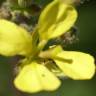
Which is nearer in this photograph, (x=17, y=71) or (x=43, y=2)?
(x=17, y=71)

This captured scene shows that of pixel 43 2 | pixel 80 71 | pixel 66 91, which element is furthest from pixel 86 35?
pixel 80 71

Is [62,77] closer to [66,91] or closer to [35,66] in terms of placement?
[35,66]

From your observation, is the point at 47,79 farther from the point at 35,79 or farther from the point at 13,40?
the point at 13,40

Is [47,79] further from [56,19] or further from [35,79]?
[56,19]

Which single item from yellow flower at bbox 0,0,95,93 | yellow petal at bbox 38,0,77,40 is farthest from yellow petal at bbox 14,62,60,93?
yellow petal at bbox 38,0,77,40

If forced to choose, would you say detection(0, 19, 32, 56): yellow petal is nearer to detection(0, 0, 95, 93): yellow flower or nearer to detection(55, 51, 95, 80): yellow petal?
detection(0, 0, 95, 93): yellow flower

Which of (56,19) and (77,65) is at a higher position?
(56,19)

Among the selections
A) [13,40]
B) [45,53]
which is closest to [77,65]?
[45,53]
